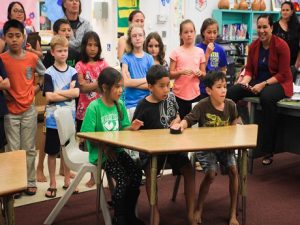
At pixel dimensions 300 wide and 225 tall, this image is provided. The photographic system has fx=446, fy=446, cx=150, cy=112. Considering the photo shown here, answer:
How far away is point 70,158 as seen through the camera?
3086 mm

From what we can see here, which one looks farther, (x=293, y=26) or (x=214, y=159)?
(x=293, y=26)

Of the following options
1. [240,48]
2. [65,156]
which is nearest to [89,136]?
[65,156]

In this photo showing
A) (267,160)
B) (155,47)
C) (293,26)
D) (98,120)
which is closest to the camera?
(98,120)

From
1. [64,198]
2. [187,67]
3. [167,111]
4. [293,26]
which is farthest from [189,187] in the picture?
[293,26]

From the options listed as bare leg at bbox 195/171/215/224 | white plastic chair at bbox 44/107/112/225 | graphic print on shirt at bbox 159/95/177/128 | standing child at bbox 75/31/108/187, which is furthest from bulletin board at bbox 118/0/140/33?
bare leg at bbox 195/171/215/224

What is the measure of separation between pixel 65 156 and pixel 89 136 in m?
0.50

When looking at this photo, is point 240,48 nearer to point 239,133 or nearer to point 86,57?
point 86,57

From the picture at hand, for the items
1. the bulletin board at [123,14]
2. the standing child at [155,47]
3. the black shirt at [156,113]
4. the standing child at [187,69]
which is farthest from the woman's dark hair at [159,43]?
the bulletin board at [123,14]

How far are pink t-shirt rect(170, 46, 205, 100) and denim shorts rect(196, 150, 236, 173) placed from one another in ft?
3.60

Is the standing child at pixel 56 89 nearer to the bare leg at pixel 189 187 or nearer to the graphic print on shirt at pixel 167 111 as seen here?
the graphic print on shirt at pixel 167 111

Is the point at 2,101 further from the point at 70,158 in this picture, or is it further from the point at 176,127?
the point at 176,127

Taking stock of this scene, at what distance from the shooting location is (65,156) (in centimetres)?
308

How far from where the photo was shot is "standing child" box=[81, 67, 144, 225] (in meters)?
2.77

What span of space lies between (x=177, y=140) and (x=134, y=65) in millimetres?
1364
